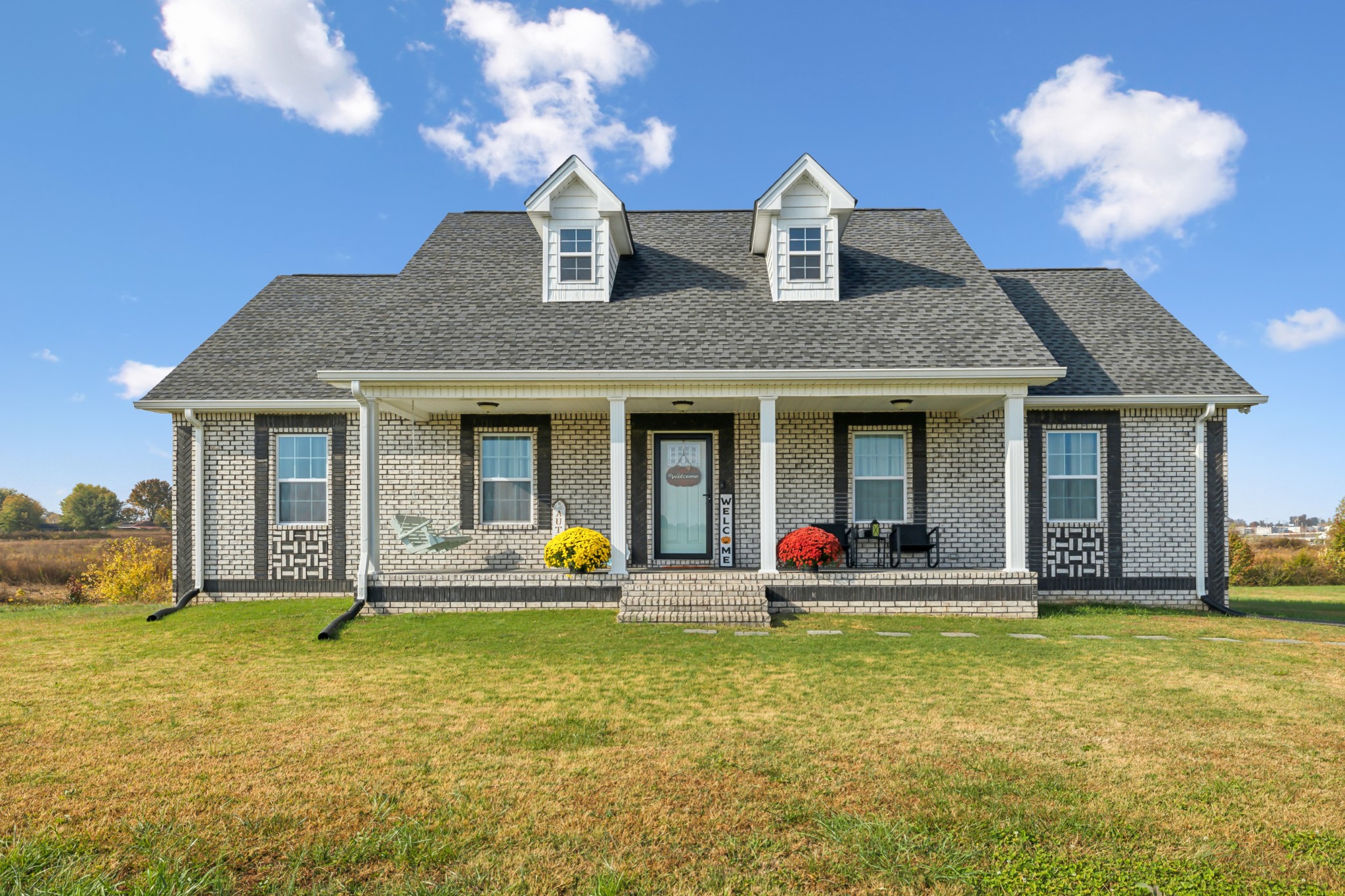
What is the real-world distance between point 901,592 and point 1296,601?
11917 millimetres

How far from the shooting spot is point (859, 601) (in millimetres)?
10547

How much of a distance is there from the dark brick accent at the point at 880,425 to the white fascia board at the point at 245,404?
8038mm

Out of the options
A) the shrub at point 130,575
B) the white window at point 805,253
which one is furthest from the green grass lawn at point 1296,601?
the shrub at point 130,575

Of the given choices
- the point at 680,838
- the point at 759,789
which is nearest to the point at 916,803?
the point at 759,789

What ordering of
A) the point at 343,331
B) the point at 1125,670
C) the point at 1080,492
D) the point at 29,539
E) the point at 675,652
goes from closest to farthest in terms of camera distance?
1. the point at 1125,670
2. the point at 675,652
3. the point at 1080,492
4. the point at 343,331
5. the point at 29,539

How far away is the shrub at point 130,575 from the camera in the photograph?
19.1 m

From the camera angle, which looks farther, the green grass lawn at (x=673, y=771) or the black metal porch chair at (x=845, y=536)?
the black metal porch chair at (x=845, y=536)

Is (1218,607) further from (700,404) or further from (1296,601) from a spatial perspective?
(700,404)

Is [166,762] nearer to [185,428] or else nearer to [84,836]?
[84,836]

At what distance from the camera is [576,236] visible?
41.1 feet

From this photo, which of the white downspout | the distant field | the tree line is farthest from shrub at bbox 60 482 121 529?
the white downspout

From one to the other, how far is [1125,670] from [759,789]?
5.10 m

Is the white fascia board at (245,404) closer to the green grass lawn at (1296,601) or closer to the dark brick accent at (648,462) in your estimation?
the dark brick accent at (648,462)

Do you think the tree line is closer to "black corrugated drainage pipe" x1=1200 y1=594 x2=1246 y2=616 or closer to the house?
the house
